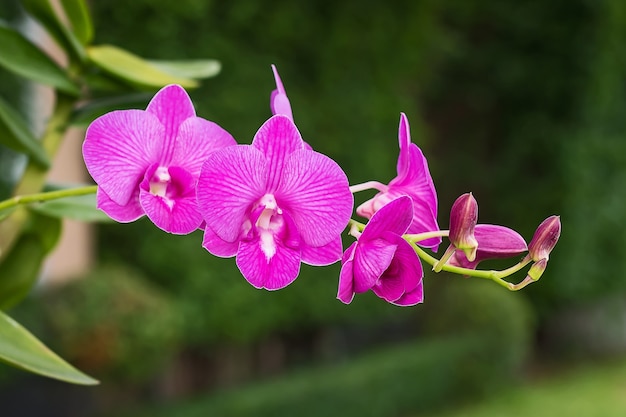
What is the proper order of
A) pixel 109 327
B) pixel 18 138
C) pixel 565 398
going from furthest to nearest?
pixel 565 398
pixel 109 327
pixel 18 138

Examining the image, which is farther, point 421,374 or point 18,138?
point 421,374

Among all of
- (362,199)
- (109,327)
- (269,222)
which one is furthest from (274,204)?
(362,199)

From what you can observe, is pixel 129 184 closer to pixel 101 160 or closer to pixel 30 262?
pixel 101 160

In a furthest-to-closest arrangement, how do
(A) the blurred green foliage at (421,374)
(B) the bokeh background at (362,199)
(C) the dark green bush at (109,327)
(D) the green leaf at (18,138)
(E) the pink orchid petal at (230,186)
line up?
(A) the blurred green foliage at (421,374) < (B) the bokeh background at (362,199) < (C) the dark green bush at (109,327) < (D) the green leaf at (18,138) < (E) the pink orchid petal at (230,186)

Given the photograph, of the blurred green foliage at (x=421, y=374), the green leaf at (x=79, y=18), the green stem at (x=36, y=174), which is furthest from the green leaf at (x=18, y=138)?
the blurred green foliage at (x=421, y=374)

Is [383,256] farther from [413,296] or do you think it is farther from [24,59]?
[24,59]

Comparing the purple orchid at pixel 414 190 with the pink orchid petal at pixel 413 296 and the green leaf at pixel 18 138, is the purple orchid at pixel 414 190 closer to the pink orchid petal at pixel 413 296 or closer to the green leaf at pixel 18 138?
the pink orchid petal at pixel 413 296

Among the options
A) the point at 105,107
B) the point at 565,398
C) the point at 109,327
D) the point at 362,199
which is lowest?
the point at 565,398
